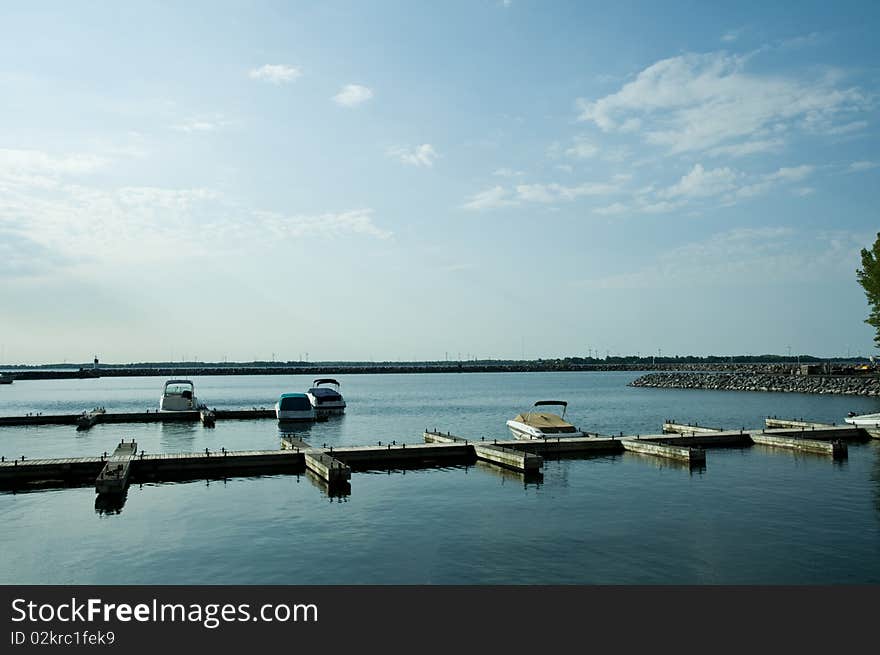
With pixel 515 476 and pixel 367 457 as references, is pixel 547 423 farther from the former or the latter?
pixel 367 457

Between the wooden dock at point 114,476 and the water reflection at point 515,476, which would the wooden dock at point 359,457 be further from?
the water reflection at point 515,476

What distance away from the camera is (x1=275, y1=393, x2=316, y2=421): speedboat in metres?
66.1

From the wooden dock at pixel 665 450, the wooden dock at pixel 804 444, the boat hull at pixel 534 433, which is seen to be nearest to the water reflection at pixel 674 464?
the wooden dock at pixel 665 450

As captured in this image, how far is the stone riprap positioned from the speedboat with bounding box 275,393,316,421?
85855mm

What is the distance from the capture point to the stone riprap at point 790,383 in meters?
107

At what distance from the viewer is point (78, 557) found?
69.2ft

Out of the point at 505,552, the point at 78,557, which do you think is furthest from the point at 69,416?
the point at 505,552

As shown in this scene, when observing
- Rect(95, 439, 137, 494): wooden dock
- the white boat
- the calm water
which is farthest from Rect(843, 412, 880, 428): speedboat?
Rect(95, 439, 137, 494): wooden dock

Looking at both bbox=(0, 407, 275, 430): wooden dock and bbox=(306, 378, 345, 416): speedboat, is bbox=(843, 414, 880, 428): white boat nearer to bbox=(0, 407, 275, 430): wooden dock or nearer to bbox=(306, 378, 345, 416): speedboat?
bbox=(306, 378, 345, 416): speedboat

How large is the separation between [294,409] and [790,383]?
9528 cm

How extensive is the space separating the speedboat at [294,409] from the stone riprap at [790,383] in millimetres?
85855

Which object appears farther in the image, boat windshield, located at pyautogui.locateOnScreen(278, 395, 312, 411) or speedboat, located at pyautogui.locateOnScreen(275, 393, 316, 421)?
boat windshield, located at pyautogui.locateOnScreen(278, 395, 312, 411)
